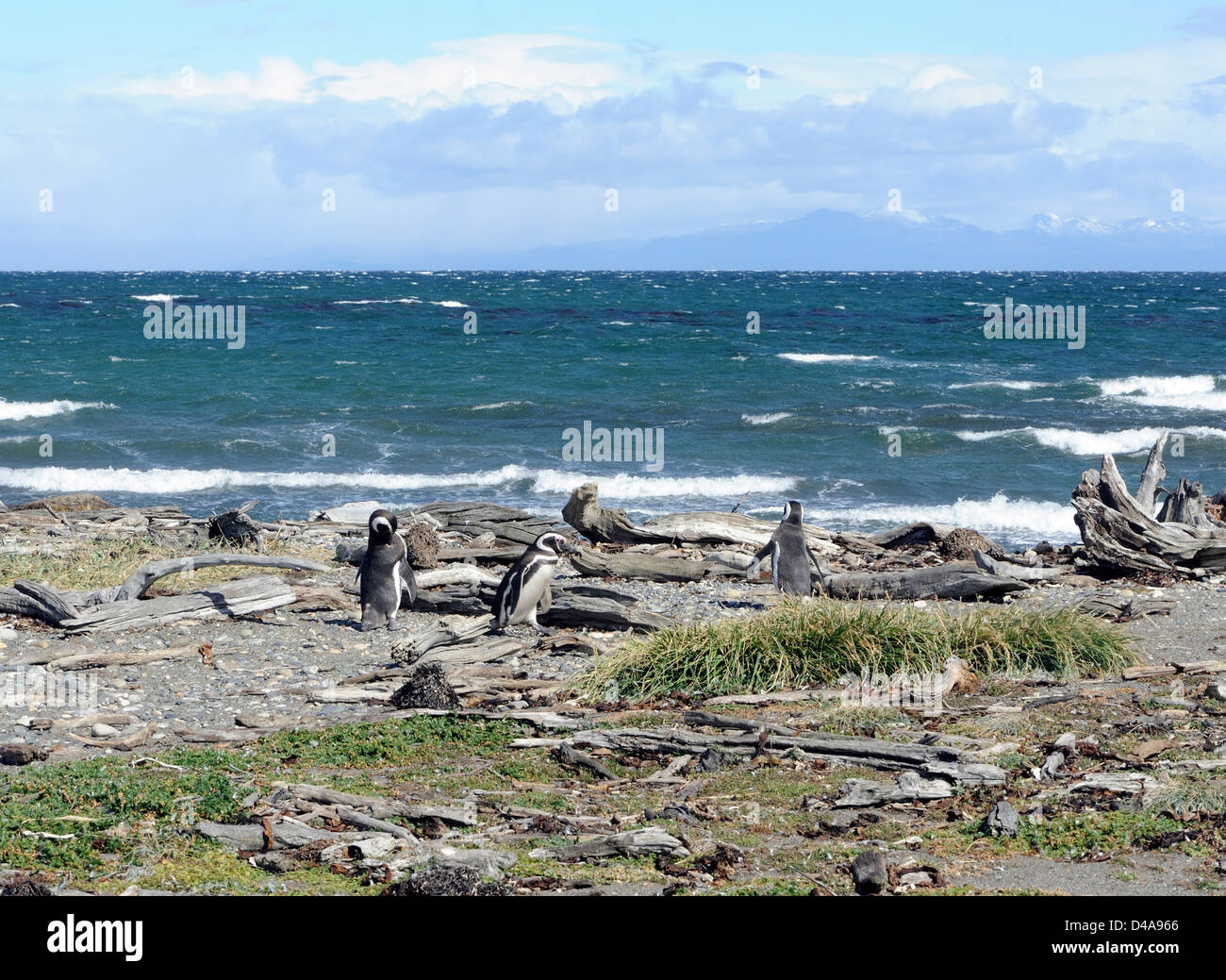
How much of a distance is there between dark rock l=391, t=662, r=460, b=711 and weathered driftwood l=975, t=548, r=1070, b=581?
24.9 feet

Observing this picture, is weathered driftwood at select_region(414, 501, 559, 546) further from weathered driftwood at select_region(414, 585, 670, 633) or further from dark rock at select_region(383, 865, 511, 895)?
dark rock at select_region(383, 865, 511, 895)

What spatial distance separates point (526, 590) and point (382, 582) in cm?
144

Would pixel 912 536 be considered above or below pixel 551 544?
below

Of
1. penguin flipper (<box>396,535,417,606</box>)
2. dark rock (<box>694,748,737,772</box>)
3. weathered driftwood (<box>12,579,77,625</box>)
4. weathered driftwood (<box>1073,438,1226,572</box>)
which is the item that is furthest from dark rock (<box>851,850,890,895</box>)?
weathered driftwood (<box>1073,438,1226,572</box>)

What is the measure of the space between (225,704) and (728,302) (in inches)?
3024

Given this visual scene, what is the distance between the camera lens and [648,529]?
52.1ft

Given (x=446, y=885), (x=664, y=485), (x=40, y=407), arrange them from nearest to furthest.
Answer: (x=446, y=885) < (x=664, y=485) < (x=40, y=407)

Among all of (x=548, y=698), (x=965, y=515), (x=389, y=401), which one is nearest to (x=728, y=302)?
(x=389, y=401)

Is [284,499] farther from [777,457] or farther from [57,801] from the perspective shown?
[57,801]

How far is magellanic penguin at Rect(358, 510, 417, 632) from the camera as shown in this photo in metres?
11.1

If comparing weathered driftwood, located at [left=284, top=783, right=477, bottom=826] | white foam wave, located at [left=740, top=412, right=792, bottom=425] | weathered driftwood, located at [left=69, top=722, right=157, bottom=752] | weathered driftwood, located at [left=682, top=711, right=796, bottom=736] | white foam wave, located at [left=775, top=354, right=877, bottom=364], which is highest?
white foam wave, located at [left=775, top=354, right=877, bottom=364]

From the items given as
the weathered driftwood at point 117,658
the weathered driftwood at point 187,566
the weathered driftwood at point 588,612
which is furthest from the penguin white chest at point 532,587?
the weathered driftwood at point 187,566

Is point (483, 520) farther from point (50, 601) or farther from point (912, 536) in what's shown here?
point (50, 601)

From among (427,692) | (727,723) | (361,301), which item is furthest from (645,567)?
(361,301)
